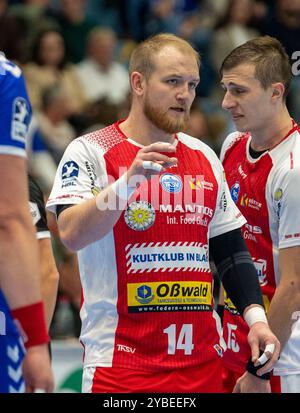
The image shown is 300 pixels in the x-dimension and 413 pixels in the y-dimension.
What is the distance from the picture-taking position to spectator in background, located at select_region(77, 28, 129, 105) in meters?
11.3

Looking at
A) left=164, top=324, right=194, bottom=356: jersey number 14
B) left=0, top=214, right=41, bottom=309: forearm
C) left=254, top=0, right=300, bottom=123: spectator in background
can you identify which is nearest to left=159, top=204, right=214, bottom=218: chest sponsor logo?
left=164, top=324, right=194, bottom=356: jersey number 14

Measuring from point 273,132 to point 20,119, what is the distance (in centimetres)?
244

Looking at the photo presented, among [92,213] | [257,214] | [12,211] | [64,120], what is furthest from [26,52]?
[12,211]

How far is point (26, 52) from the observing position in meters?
10.8

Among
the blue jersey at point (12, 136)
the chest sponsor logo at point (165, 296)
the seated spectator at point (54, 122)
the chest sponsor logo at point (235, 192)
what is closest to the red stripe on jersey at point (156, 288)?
the chest sponsor logo at point (165, 296)

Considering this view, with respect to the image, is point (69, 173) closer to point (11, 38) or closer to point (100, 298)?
point (100, 298)

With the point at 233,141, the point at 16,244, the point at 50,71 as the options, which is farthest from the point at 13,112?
the point at 50,71

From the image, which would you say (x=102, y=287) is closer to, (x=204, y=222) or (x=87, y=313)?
(x=87, y=313)

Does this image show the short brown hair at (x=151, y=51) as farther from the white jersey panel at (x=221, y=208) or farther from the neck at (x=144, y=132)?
the white jersey panel at (x=221, y=208)

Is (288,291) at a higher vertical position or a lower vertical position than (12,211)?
lower

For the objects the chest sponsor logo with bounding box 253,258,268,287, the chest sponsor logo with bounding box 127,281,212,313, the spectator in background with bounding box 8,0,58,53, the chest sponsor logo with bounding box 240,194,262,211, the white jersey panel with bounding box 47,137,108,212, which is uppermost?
the spectator in background with bounding box 8,0,58,53

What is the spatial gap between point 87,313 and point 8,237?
166cm

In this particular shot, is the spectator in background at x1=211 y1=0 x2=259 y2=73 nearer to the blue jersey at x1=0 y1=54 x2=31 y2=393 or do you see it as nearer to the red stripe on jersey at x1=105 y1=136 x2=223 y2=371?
the red stripe on jersey at x1=105 y1=136 x2=223 y2=371

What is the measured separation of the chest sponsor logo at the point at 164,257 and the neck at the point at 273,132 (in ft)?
3.34
